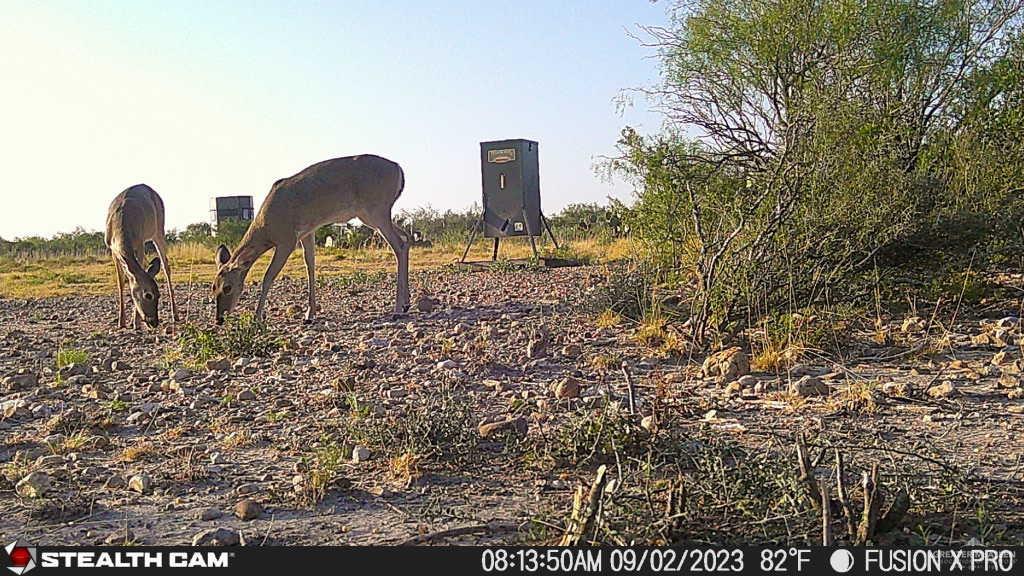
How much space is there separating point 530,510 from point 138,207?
927 cm

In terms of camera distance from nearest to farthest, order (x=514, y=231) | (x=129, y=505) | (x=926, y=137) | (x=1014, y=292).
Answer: (x=129, y=505)
(x=1014, y=292)
(x=926, y=137)
(x=514, y=231)

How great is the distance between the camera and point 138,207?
1157 centimetres

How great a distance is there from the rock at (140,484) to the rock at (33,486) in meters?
0.35

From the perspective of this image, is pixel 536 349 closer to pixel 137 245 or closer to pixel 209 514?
pixel 209 514

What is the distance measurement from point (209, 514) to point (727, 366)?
132 inches

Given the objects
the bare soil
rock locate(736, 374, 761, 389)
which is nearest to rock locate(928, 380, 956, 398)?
the bare soil

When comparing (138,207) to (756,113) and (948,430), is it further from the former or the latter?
(948,430)

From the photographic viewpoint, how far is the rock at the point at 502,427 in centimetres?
474

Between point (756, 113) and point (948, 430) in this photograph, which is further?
point (756, 113)

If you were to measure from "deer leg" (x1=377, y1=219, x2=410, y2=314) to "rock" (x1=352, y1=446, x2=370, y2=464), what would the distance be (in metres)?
5.69

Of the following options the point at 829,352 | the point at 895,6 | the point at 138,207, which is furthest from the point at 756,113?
the point at 138,207

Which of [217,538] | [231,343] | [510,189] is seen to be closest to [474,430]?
[217,538]

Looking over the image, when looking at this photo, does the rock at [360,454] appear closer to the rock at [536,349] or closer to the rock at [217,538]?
the rock at [217,538]

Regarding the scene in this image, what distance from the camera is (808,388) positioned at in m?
5.39
